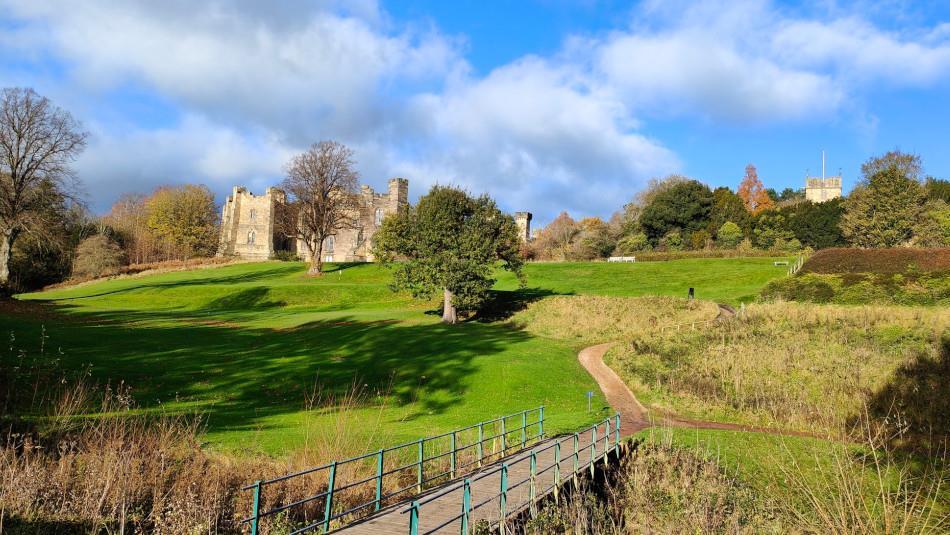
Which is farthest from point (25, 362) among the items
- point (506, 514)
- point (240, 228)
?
point (240, 228)

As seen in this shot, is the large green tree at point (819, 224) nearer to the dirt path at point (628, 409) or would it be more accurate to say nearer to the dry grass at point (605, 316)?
the dry grass at point (605, 316)

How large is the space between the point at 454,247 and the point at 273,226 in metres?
52.5

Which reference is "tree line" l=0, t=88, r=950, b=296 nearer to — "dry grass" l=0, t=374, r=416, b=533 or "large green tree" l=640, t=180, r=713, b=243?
"large green tree" l=640, t=180, r=713, b=243

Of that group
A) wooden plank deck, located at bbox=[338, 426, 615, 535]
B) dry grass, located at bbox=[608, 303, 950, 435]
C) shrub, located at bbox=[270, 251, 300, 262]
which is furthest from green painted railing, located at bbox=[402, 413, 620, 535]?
shrub, located at bbox=[270, 251, 300, 262]

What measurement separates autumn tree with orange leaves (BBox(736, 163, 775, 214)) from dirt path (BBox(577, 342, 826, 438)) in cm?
8211

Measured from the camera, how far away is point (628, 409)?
67.5 feet

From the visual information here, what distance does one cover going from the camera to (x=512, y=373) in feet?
75.7

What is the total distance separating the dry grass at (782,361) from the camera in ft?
65.3

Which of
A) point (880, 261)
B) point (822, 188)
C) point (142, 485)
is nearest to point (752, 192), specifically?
point (822, 188)

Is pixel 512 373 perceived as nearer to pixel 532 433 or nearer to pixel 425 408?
pixel 425 408

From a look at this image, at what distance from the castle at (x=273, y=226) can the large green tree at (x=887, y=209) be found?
2083 inches

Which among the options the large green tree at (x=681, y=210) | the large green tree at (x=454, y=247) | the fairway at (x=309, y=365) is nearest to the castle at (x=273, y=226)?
the large green tree at (x=681, y=210)

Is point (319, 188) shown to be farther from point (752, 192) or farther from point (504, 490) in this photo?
point (752, 192)

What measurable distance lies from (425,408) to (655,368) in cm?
1024
